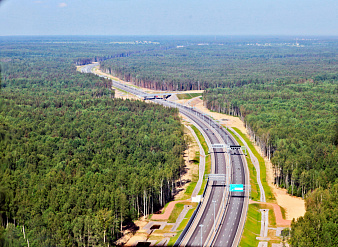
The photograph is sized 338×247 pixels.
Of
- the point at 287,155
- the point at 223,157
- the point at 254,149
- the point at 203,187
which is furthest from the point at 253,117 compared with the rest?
the point at 203,187

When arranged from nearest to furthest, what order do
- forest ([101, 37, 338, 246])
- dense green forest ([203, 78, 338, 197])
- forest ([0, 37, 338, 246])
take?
forest ([0, 37, 338, 246]) < forest ([101, 37, 338, 246]) < dense green forest ([203, 78, 338, 197])

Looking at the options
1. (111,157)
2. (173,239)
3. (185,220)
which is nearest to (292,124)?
(111,157)

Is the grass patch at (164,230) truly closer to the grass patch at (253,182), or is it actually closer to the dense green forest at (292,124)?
the grass patch at (253,182)

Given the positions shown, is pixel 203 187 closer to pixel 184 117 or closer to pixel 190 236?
pixel 190 236

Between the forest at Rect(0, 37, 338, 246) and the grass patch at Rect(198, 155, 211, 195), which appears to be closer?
the forest at Rect(0, 37, 338, 246)

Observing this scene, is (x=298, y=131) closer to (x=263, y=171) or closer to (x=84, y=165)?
(x=263, y=171)

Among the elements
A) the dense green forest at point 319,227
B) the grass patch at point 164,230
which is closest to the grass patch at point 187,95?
the grass patch at point 164,230

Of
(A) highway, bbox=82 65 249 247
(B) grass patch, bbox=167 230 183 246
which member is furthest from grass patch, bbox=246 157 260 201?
(B) grass patch, bbox=167 230 183 246

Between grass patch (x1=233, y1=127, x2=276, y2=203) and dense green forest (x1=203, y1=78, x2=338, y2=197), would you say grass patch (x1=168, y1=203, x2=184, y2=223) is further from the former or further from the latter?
dense green forest (x1=203, y1=78, x2=338, y2=197)
